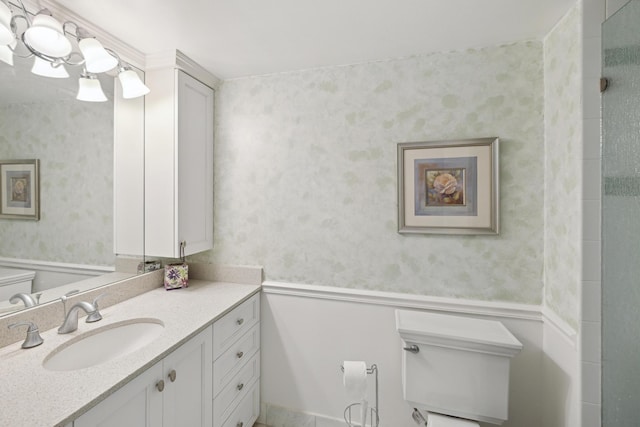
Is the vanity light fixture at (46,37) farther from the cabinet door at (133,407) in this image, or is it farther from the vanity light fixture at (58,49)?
the cabinet door at (133,407)

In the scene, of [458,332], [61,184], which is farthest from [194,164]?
[458,332]

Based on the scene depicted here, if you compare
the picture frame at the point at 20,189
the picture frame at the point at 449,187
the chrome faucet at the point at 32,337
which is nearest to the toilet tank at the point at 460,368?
the picture frame at the point at 449,187

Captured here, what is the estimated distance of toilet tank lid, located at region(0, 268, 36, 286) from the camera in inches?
45.6

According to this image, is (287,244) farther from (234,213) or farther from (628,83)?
(628,83)

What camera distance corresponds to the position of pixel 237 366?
1.64 meters

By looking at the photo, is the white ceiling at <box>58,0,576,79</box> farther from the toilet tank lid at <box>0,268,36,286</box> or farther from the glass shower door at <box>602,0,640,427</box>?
the toilet tank lid at <box>0,268,36,286</box>

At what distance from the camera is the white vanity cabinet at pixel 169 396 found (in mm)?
907

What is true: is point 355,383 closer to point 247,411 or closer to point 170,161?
point 247,411

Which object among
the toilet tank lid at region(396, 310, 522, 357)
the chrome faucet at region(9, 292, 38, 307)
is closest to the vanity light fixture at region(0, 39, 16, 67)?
the chrome faucet at region(9, 292, 38, 307)

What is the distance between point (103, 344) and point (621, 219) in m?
2.21

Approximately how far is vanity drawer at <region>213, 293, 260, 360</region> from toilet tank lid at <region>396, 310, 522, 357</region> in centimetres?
91

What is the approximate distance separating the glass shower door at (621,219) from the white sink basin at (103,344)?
1.88 metres

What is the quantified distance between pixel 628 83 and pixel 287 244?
1.73 meters

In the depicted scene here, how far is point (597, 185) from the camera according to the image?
3.83 feet
